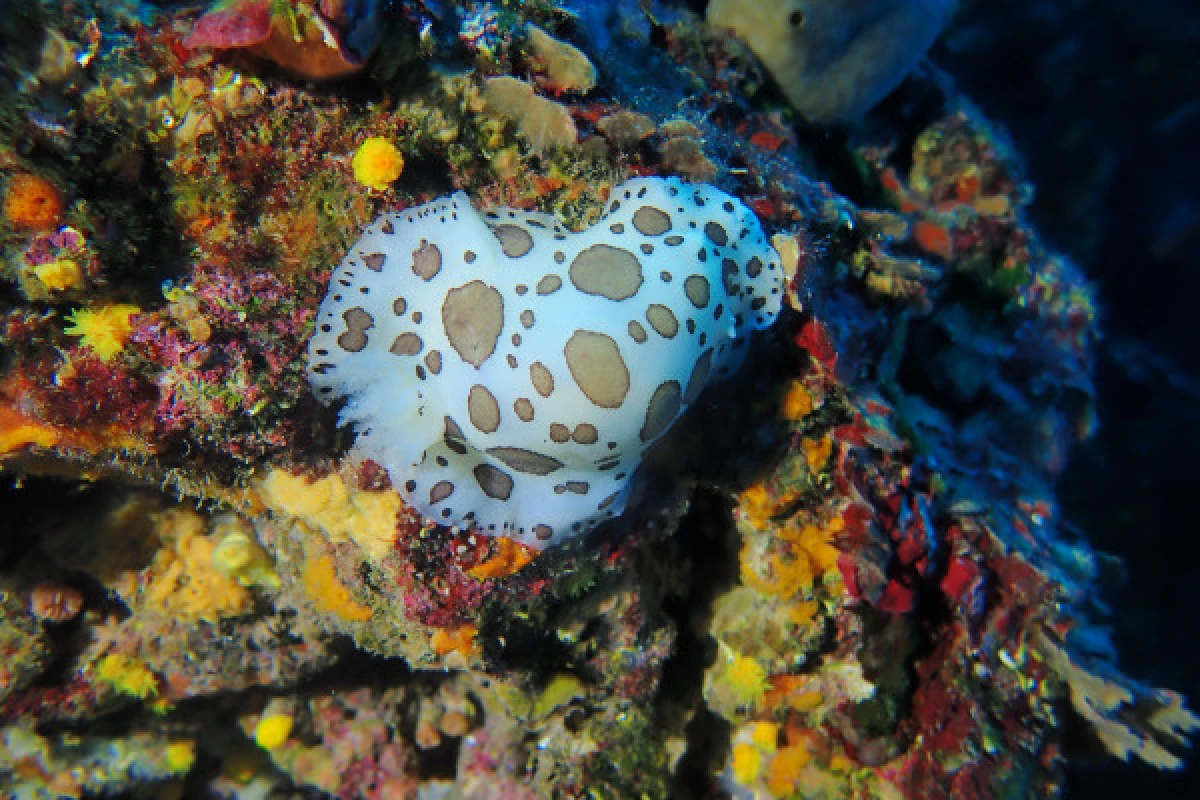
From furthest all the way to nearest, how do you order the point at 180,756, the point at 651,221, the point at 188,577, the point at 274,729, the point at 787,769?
the point at 180,756 → the point at 274,729 → the point at 188,577 → the point at 787,769 → the point at 651,221

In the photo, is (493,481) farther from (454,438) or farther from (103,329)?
(103,329)

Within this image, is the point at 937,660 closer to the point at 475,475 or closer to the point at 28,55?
the point at 475,475

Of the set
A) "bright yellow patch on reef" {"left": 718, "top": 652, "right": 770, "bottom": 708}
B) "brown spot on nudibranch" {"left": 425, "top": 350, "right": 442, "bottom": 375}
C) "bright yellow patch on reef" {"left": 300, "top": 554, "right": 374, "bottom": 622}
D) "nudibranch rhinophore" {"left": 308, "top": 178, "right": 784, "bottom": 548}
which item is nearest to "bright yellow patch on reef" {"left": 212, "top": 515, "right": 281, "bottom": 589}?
"bright yellow patch on reef" {"left": 300, "top": 554, "right": 374, "bottom": 622}

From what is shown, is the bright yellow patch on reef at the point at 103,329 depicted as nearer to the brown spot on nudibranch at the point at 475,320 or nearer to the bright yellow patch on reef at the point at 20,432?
the bright yellow patch on reef at the point at 20,432

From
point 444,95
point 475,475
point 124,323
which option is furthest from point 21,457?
point 444,95

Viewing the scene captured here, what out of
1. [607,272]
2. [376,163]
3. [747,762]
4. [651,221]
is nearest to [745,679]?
[747,762]

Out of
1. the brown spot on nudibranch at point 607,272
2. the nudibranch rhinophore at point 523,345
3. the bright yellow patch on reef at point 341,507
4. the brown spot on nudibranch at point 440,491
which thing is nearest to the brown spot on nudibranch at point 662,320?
the nudibranch rhinophore at point 523,345

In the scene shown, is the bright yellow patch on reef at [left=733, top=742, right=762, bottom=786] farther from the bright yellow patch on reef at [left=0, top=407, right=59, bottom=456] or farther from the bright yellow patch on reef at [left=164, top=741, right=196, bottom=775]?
the bright yellow patch on reef at [left=164, top=741, right=196, bottom=775]
